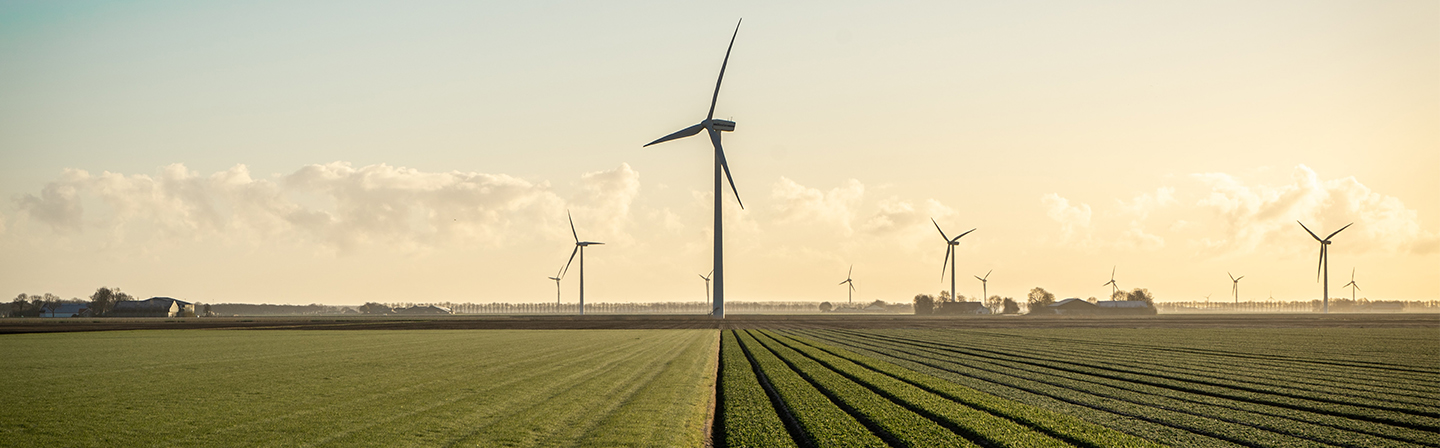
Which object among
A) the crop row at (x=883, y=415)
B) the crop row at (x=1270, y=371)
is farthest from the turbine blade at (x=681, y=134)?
the crop row at (x=883, y=415)

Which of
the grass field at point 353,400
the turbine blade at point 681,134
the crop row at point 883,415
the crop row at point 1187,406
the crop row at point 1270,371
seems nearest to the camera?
the crop row at point 883,415

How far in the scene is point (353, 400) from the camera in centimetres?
2425

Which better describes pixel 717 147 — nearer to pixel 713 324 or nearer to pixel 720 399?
pixel 713 324

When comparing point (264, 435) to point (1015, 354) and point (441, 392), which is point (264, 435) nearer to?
point (441, 392)

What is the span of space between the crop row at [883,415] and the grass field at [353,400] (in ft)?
5.13

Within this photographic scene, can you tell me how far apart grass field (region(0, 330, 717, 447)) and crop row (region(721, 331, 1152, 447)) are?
1.56 metres

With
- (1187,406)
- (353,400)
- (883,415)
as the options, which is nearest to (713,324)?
(353,400)

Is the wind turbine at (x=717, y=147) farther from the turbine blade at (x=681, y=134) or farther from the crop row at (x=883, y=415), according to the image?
the crop row at (x=883, y=415)

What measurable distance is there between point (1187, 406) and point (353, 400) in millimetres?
24287

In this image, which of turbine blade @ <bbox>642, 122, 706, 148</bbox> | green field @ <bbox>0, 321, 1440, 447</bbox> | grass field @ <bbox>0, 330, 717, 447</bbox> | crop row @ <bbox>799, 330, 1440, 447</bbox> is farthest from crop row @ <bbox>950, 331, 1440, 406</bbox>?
turbine blade @ <bbox>642, 122, 706, 148</bbox>

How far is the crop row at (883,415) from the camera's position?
18094 millimetres

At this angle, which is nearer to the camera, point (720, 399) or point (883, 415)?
point (883, 415)

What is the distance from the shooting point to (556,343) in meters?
57.0

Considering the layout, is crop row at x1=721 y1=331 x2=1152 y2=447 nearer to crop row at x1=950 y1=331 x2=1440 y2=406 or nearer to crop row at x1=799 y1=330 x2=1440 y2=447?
crop row at x1=799 y1=330 x2=1440 y2=447
